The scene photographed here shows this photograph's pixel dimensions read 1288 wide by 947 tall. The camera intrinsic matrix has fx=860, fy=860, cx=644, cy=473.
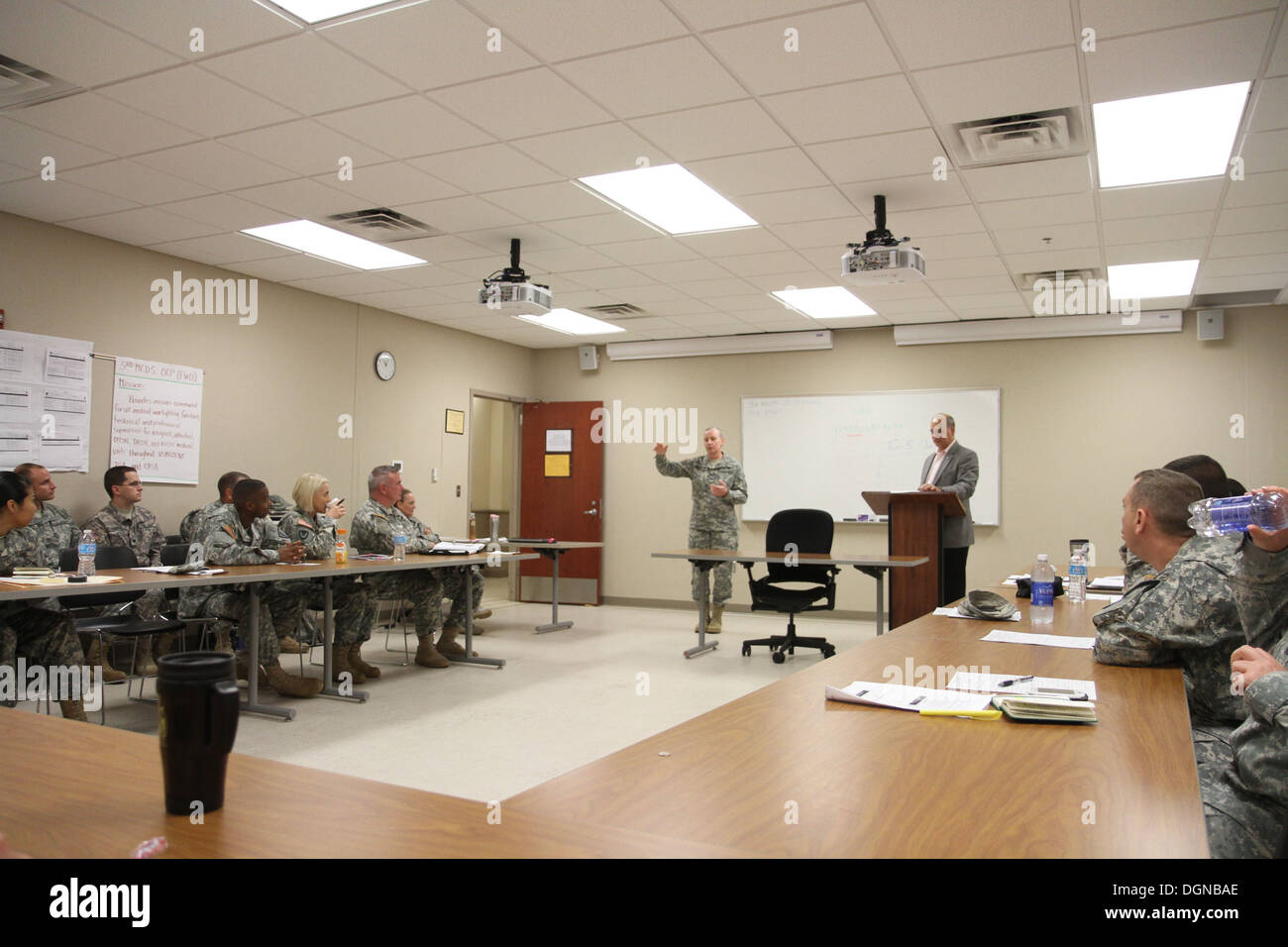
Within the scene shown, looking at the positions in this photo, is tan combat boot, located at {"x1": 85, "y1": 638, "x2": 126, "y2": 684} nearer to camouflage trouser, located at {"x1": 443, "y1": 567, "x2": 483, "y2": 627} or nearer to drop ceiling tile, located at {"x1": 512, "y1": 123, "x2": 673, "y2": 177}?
camouflage trouser, located at {"x1": 443, "y1": 567, "x2": 483, "y2": 627}

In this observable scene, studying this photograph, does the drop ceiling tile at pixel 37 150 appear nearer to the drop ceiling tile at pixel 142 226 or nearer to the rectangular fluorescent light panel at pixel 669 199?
the drop ceiling tile at pixel 142 226

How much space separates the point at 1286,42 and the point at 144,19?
3948 millimetres

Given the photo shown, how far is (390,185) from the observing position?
14.9ft

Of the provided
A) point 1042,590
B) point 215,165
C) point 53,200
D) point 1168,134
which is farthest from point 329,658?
point 1168,134

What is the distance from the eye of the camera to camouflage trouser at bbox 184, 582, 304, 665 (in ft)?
15.2

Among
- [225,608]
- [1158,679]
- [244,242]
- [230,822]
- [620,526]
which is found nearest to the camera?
[230,822]

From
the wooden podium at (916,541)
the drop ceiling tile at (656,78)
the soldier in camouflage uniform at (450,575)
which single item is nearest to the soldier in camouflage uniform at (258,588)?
the soldier in camouflage uniform at (450,575)

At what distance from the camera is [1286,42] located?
298 cm

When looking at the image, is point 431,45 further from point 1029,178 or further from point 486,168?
point 1029,178

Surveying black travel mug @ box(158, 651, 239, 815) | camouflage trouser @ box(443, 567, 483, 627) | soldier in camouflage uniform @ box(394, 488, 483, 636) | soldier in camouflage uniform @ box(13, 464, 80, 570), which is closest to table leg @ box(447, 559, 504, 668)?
soldier in camouflage uniform @ box(394, 488, 483, 636)

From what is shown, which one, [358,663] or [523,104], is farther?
[358,663]

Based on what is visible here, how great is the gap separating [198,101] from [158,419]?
278cm
